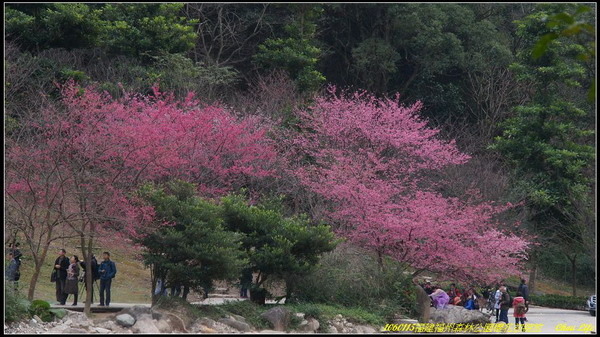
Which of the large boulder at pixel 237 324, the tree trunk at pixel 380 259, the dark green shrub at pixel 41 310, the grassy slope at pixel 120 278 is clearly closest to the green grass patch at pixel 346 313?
the large boulder at pixel 237 324

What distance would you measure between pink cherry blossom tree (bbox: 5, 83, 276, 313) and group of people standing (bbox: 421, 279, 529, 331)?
6411 millimetres

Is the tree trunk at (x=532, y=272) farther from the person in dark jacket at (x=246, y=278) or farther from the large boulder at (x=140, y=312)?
the large boulder at (x=140, y=312)

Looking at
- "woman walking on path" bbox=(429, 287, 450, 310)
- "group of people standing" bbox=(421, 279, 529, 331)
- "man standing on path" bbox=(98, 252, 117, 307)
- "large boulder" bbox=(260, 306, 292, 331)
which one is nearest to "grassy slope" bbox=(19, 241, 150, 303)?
"man standing on path" bbox=(98, 252, 117, 307)

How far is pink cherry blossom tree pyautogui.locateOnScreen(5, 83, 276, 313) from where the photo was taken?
15820 mm

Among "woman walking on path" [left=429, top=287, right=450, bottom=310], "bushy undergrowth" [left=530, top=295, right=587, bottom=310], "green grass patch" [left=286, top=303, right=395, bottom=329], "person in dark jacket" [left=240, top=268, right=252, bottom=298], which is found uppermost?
"person in dark jacket" [left=240, top=268, right=252, bottom=298]

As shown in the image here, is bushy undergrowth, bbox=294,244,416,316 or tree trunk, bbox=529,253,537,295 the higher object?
bushy undergrowth, bbox=294,244,416,316

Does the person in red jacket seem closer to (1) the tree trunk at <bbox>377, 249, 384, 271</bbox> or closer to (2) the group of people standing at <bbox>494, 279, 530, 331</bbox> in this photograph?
(2) the group of people standing at <bbox>494, 279, 530, 331</bbox>

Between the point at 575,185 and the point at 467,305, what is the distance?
11.3 m

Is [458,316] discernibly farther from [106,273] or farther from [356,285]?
[106,273]

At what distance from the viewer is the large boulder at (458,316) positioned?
712 inches

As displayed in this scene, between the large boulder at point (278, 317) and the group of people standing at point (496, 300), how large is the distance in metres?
5.16

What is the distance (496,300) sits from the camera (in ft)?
62.1

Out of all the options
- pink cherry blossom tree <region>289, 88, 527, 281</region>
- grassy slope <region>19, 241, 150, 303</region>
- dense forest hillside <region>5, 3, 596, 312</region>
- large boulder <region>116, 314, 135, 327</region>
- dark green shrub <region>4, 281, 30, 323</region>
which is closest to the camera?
dark green shrub <region>4, 281, 30, 323</region>

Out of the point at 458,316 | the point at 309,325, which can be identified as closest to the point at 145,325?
the point at 309,325
